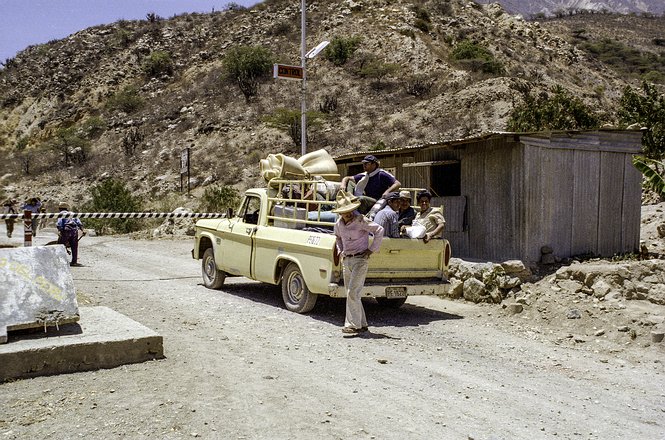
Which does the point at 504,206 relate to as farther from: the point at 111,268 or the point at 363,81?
the point at 363,81

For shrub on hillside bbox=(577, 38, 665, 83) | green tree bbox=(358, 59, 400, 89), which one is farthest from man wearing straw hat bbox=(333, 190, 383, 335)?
shrub on hillside bbox=(577, 38, 665, 83)

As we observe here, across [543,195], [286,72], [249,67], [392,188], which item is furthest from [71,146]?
[392,188]

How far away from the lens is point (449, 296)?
466 inches

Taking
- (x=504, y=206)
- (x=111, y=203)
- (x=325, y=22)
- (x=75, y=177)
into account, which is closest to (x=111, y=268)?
(x=504, y=206)

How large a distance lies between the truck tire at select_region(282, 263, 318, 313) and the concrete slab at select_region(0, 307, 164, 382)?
298 centimetres

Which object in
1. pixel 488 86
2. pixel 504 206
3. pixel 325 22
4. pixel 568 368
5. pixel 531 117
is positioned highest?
pixel 325 22

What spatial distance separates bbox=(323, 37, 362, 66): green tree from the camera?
157ft

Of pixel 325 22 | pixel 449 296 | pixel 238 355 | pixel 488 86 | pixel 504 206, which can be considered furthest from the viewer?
pixel 325 22

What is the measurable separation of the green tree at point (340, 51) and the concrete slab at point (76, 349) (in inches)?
1706

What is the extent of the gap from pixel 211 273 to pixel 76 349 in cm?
579

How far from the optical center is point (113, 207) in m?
29.3

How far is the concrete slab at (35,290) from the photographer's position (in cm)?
635

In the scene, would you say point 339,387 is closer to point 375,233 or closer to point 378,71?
point 375,233

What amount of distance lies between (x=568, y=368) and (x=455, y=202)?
758 cm
